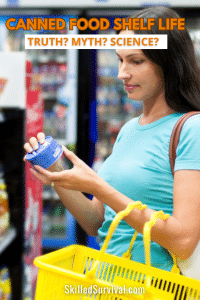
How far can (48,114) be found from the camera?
11.1 feet

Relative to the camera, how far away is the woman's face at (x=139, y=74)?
0.95 metres

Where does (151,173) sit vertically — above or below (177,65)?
below

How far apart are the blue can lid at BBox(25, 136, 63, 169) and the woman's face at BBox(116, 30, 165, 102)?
0.27 meters

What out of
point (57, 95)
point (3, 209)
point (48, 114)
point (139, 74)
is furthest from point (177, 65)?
point (48, 114)

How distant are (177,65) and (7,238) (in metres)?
1.21

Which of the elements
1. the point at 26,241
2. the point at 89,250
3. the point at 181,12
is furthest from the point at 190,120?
the point at 181,12

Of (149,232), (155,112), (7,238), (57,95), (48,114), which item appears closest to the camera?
(149,232)

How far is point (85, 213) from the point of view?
1102mm

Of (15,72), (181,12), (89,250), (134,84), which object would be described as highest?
(181,12)

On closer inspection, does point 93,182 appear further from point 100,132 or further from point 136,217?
point 100,132

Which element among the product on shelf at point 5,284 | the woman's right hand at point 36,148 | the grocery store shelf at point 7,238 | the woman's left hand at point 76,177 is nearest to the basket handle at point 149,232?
the woman's left hand at point 76,177

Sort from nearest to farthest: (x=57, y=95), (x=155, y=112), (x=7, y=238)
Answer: (x=155, y=112)
(x=7, y=238)
(x=57, y=95)

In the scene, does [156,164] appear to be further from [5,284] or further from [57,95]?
[57,95]

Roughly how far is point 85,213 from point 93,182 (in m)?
0.32
